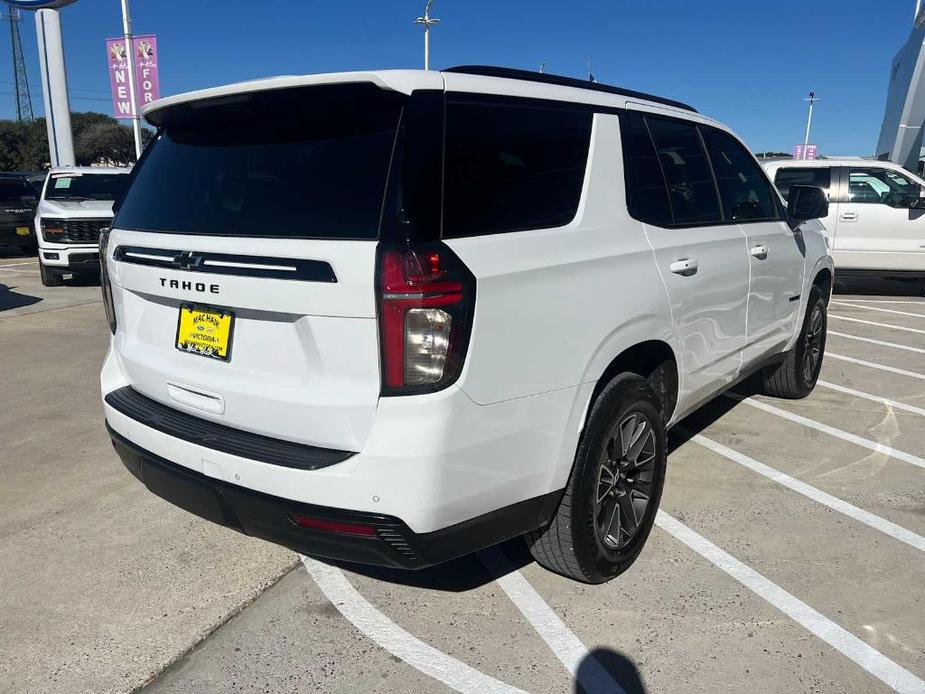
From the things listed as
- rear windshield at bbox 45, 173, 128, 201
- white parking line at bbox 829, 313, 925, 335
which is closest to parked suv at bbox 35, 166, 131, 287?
rear windshield at bbox 45, 173, 128, 201

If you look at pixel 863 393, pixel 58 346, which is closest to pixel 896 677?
pixel 863 393

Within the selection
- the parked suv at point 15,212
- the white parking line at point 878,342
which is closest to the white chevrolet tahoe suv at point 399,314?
the white parking line at point 878,342

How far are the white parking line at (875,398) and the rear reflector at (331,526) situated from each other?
4.72m

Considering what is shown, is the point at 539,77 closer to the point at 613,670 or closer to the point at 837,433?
the point at 613,670

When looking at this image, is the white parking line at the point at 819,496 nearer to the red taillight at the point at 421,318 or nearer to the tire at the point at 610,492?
the tire at the point at 610,492

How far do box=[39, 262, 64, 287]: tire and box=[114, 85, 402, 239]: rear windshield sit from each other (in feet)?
32.9

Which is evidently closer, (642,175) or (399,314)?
(399,314)

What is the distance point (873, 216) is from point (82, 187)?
12.3 metres

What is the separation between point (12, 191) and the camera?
14.7m

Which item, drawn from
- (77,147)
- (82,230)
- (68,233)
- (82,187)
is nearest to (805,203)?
(82,230)

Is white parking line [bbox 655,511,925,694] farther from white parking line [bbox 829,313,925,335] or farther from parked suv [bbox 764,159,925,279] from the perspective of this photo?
parked suv [bbox 764,159,925,279]

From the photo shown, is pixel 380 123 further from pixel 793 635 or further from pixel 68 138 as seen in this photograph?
pixel 68 138

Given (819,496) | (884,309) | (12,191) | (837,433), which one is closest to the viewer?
(819,496)

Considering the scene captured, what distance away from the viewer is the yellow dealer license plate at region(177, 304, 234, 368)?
237 centimetres
